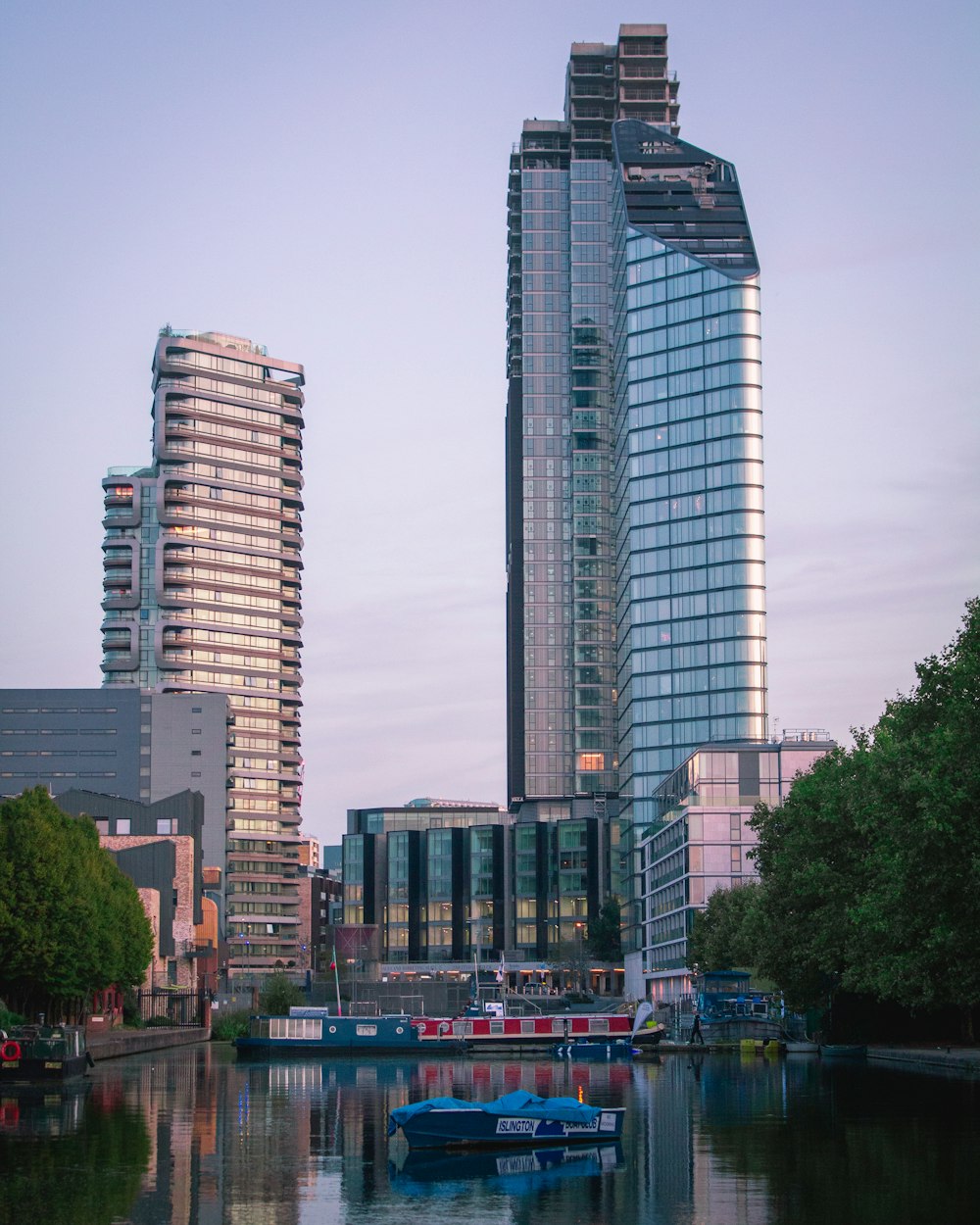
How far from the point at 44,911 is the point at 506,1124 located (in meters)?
56.6

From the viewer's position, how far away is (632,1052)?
100688 mm

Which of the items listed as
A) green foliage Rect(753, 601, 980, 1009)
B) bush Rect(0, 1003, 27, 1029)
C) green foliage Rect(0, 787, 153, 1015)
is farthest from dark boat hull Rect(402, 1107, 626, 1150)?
green foliage Rect(0, 787, 153, 1015)

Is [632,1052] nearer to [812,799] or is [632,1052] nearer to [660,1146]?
[812,799]

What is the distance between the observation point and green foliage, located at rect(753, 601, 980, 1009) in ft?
207

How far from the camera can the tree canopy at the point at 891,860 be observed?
63219 mm

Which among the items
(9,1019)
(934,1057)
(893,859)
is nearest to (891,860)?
(893,859)

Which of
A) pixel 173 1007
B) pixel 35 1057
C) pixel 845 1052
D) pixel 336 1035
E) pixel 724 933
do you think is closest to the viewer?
pixel 35 1057

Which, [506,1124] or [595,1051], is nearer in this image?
[506,1124]

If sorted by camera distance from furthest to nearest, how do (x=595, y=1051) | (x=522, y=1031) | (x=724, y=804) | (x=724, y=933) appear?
(x=724, y=804)
(x=724, y=933)
(x=522, y=1031)
(x=595, y=1051)

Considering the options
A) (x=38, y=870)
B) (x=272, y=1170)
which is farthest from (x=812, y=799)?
(x=272, y=1170)

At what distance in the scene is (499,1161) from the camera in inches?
1517

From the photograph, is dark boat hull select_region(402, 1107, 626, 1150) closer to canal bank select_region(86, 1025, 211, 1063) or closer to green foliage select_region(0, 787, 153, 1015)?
canal bank select_region(86, 1025, 211, 1063)

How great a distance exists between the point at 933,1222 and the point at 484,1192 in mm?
9245

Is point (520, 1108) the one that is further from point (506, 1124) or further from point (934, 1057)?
point (934, 1057)
